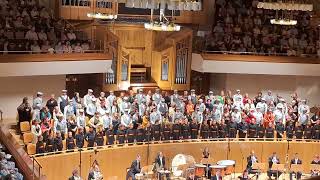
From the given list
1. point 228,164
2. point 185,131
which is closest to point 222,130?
point 185,131

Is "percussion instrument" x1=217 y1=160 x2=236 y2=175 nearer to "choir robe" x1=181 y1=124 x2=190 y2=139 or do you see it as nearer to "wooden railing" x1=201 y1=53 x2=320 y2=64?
"choir robe" x1=181 y1=124 x2=190 y2=139

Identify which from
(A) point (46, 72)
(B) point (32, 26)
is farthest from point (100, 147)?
(B) point (32, 26)

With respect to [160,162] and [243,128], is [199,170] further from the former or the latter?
[243,128]

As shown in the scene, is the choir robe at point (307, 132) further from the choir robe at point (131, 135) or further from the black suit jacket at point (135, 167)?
the black suit jacket at point (135, 167)

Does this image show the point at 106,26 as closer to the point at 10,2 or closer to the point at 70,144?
the point at 10,2

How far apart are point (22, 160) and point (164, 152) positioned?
4964 mm

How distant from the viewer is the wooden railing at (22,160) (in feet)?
33.8

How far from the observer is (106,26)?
17.5 meters

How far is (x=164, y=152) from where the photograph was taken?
591 inches

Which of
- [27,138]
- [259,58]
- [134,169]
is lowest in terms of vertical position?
[134,169]

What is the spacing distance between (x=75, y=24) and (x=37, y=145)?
19.8 ft

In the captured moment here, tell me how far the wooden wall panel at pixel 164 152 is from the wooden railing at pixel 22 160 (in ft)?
3.44

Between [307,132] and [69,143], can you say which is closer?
[69,143]

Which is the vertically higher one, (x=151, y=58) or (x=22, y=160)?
(x=151, y=58)
